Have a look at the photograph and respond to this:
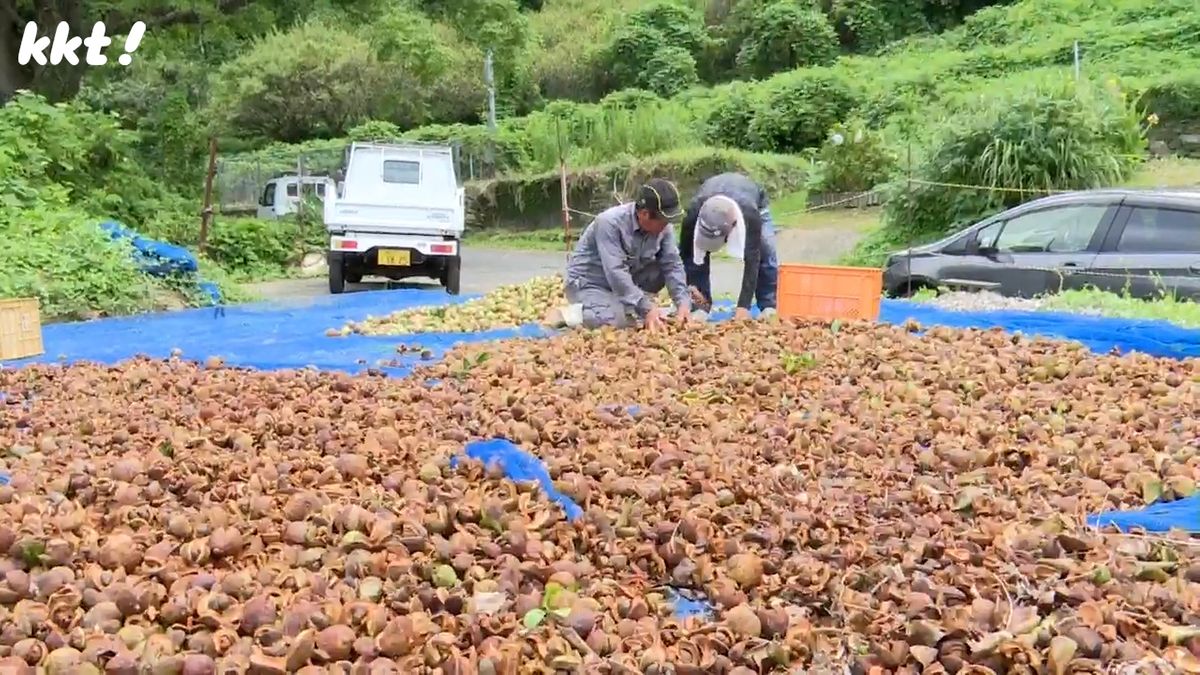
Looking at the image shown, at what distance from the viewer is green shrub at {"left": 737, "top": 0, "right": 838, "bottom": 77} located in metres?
29.2

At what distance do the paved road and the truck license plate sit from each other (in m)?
1.07

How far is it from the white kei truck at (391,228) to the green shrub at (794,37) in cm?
1743

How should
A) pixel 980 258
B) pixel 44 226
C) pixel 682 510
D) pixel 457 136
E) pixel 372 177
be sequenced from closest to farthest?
pixel 682 510 < pixel 980 258 < pixel 44 226 < pixel 372 177 < pixel 457 136

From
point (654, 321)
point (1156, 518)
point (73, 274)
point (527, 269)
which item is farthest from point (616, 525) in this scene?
point (527, 269)

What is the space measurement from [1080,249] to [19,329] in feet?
24.7

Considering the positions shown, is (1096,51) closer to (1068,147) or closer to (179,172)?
(1068,147)

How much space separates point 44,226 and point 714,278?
8003 millimetres

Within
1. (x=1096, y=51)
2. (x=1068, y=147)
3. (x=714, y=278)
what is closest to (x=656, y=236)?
(x=1068, y=147)

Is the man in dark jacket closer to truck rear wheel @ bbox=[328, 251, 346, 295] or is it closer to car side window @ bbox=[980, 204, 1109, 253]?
car side window @ bbox=[980, 204, 1109, 253]

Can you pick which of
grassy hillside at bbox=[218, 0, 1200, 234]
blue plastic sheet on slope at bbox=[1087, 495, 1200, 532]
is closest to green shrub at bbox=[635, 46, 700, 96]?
grassy hillside at bbox=[218, 0, 1200, 234]

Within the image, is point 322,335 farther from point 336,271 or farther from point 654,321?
point 336,271

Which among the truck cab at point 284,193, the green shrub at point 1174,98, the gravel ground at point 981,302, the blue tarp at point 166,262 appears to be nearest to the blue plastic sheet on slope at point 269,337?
the blue tarp at point 166,262

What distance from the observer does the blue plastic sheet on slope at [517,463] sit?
10.9 feet

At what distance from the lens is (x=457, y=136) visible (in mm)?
27766
